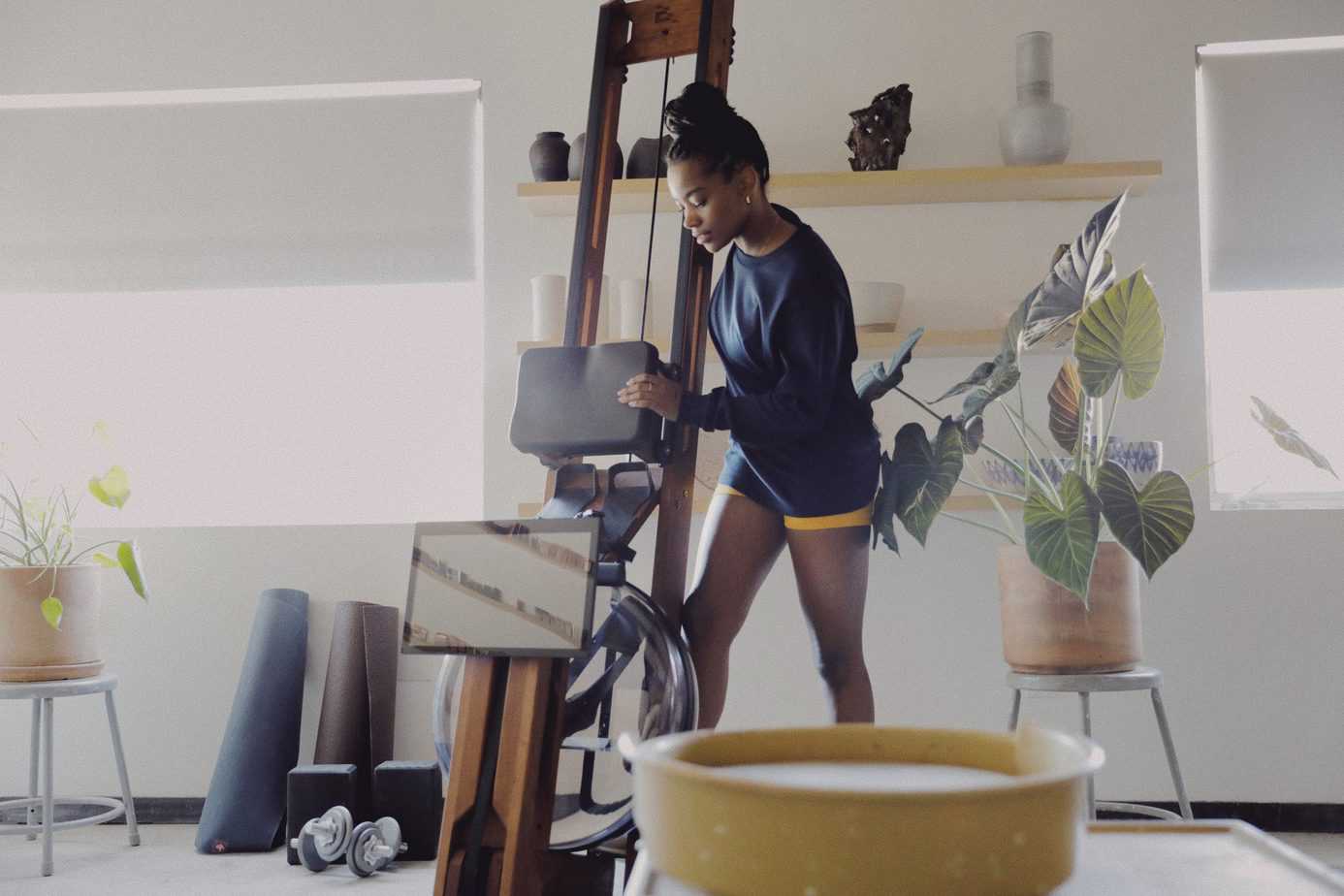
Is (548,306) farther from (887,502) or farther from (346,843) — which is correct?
(346,843)

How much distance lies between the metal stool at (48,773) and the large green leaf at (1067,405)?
7.25ft

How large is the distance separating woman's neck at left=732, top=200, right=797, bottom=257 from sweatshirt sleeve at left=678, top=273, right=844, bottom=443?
11 centimetres

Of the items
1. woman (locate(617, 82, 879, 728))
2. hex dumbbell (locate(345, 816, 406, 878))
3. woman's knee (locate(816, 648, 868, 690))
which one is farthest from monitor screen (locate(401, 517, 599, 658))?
hex dumbbell (locate(345, 816, 406, 878))

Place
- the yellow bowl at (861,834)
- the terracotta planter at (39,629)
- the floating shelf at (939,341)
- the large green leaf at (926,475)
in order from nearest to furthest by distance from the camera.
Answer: the yellow bowl at (861,834)
the large green leaf at (926,475)
the terracotta planter at (39,629)
the floating shelf at (939,341)

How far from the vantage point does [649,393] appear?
1674 millimetres

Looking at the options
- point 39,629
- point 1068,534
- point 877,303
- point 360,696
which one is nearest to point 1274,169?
point 877,303

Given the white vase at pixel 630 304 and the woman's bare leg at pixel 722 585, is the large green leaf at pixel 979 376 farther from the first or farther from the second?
the white vase at pixel 630 304

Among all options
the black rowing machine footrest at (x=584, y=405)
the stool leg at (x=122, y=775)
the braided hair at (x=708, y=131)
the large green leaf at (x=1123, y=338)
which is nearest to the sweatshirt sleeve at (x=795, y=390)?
the black rowing machine footrest at (x=584, y=405)

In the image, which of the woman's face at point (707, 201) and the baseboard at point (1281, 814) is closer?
the woman's face at point (707, 201)

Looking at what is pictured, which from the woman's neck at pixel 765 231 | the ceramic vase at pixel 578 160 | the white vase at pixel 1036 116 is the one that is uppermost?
the white vase at pixel 1036 116

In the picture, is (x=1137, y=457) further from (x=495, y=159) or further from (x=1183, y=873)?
(x=1183, y=873)

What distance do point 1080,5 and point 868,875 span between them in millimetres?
3204

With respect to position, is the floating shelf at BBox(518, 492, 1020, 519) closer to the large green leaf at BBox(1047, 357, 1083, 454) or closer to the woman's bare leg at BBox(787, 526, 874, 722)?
the large green leaf at BBox(1047, 357, 1083, 454)

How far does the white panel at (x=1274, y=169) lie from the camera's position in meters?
2.98
